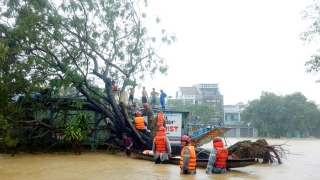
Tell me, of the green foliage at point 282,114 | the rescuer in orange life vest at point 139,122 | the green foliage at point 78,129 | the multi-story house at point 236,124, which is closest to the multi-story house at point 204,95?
the multi-story house at point 236,124

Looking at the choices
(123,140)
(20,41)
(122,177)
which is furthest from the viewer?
(123,140)

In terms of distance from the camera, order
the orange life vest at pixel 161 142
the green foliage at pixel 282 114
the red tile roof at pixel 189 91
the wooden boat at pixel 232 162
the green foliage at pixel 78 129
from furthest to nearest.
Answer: the red tile roof at pixel 189 91, the green foliage at pixel 282 114, the green foliage at pixel 78 129, the orange life vest at pixel 161 142, the wooden boat at pixel 232 162

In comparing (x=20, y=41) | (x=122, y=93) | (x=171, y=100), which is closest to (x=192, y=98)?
(x=171, y=100)

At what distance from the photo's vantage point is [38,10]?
40.3 ft

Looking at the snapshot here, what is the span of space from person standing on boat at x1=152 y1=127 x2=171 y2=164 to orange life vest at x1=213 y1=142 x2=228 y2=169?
2.20 meters

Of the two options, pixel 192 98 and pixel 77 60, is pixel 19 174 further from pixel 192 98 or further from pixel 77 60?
pixel 192 98

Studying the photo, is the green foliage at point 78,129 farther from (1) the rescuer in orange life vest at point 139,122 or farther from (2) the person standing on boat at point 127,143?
(1) the rescuer in orange life vest at point 139,122

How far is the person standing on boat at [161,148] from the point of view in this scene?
11.0 meters

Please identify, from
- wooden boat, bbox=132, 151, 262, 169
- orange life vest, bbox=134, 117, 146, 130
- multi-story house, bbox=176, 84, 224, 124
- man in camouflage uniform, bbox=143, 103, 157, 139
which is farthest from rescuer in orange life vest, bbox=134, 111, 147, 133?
multi-story house, bbox=176, 84, 224, 124

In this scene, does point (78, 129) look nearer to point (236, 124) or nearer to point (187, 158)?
point (187, 158)

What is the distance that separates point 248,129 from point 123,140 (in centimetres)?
4332

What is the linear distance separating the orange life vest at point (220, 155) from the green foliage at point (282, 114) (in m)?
41.4

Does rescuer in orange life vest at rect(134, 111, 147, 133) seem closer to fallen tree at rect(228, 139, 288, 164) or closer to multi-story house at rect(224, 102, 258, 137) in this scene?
fallen tree at rect(228, 139, 288, 164)

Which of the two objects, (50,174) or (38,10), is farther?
(38,10)
